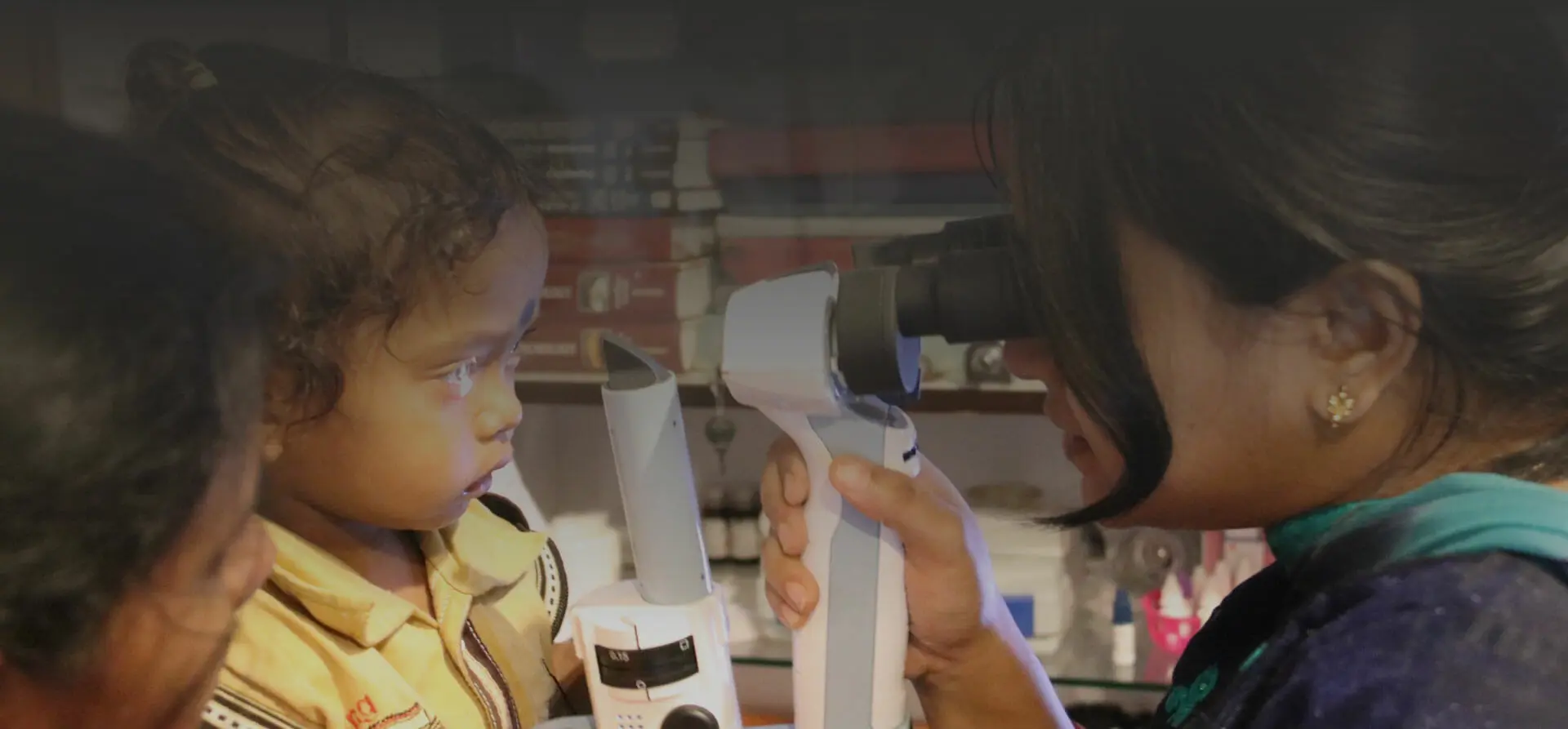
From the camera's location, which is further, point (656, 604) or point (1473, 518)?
point (656, 604)

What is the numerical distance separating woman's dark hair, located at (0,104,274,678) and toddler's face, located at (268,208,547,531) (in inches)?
5.6

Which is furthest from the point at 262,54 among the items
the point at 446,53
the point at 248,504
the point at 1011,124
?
the point at 1011,124

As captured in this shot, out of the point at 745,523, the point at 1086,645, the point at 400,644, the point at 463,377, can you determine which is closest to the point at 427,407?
the point at 463,377

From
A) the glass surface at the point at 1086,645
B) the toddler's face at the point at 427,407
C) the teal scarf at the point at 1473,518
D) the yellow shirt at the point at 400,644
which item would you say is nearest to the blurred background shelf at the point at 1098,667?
the glass surface at the point at 1086,645

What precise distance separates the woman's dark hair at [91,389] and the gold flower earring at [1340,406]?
1.36ft

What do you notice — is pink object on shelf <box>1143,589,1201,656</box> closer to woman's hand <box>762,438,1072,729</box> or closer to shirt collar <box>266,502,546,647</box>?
woman's hand <box>762,438,1072,729</box>

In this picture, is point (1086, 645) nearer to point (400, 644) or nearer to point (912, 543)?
point (912, 543)

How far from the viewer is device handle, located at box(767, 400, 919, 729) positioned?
571 mm

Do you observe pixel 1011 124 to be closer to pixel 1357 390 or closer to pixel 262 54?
pixel 1357 390

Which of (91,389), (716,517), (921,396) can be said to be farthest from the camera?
(716,517)

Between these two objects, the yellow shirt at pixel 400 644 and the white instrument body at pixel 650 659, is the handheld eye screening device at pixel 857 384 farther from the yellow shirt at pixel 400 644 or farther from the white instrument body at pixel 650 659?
the yellow shirt at pixel 400 644

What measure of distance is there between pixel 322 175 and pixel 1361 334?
45cm

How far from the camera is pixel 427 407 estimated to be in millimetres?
560

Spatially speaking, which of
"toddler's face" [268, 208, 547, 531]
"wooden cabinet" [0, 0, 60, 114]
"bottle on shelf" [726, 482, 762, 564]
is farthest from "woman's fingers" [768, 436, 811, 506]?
"wooden cabinet" [0, 0, 60, 114]
